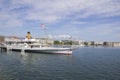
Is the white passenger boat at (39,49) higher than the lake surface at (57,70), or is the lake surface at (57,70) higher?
the white passenger boat at (39,49)

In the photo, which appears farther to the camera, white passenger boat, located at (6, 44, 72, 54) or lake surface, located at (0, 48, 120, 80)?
white passenger boat, located at (6, 44, 72, 54)

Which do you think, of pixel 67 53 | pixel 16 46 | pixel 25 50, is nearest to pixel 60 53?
pixel 67 53

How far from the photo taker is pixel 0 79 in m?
33.3

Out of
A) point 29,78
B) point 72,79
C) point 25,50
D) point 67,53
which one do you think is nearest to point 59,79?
point 72,79

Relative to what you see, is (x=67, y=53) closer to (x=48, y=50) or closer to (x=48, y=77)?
(x=48, y=50)

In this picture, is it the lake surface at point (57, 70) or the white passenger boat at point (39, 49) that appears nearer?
the lake surface at point (57, 70)

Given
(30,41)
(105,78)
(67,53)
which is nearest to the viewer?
(105,78)

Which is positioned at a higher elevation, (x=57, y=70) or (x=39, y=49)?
(x=39, y=49)

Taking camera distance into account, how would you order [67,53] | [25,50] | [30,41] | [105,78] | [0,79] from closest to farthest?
[0,79] → [105,78] → [67,53] → [25,50] → [30,41]

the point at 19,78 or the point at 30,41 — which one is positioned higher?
the point at 30,41

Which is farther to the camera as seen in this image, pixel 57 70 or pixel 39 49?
pixel 39 49

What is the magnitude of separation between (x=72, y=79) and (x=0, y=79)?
38.6ft

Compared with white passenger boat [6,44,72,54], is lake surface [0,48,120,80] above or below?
below

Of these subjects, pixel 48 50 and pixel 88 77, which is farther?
pixel 48 50
